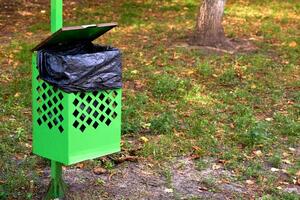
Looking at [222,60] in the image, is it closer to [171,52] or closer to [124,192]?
[171,52]

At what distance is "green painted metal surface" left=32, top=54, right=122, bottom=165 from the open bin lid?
0.52ft

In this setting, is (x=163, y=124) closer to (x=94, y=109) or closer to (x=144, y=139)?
(x=144, y=139)

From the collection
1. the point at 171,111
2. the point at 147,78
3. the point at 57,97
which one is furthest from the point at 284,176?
the point at 147,78

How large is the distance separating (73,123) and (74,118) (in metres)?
0.03

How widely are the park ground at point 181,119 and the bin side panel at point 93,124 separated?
21.1 inches

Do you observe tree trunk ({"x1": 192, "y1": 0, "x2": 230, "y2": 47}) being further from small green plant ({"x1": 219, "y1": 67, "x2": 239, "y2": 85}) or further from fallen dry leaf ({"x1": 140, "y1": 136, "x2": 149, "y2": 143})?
fallen dry leaf ({"x1": 140, "y1": 136, "x2": 149, "y2": 143})

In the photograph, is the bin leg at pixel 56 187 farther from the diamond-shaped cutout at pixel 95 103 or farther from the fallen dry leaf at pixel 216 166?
the fallen dry leaf at pixel 216 166

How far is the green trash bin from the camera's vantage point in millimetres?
3713

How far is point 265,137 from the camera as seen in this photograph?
5.64m

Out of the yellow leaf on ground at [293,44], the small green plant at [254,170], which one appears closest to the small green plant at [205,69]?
the yellow leaf on ground at [293,44]

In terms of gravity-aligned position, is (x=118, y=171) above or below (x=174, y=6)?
below

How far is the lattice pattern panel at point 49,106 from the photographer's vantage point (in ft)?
12.3

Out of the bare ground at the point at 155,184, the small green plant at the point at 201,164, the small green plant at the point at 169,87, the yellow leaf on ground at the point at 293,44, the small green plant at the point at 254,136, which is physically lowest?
the bare ground at the point at 155,184

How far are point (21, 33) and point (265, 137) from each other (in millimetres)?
A: 5582
